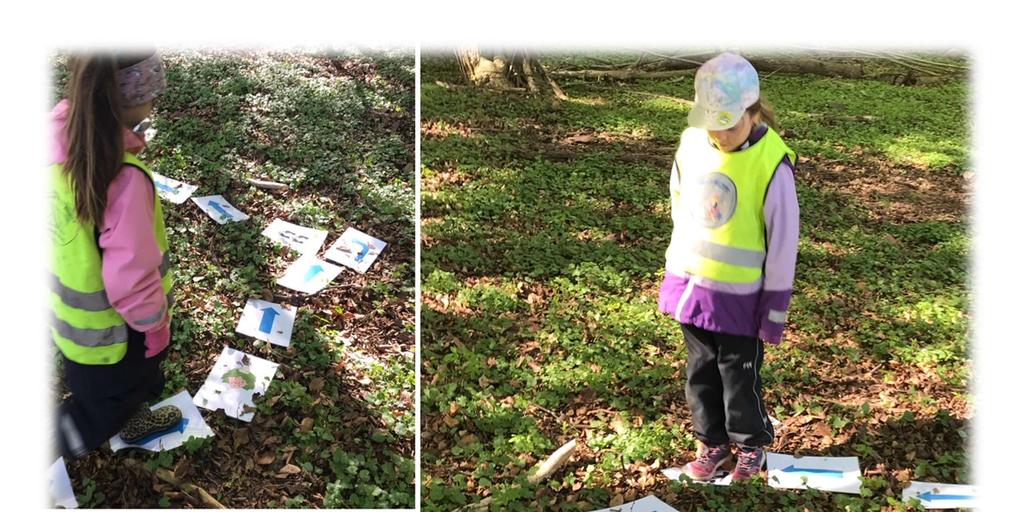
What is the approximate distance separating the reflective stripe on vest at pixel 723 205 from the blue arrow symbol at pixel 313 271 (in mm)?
2229

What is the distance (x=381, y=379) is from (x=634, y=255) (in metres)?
2.02

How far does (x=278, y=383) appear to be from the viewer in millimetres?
3611

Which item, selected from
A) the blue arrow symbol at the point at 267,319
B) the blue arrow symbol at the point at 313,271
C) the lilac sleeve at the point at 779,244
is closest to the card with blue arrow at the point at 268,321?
the blue arrow symbol at the point at 267,319

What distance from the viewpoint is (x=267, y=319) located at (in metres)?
3.99

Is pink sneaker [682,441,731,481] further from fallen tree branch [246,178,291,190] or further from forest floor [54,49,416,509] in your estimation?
fallen tree branch [246,178,291,190]

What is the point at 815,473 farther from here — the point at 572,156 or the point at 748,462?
the point at 572,156

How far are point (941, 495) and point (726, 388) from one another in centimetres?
100

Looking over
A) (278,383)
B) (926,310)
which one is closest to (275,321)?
(278,383)

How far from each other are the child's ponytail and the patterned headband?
0.03 m

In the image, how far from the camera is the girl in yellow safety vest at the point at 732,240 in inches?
105

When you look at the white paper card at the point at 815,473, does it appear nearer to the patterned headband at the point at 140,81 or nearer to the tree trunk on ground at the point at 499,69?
the patterned headband at the point at 140,81

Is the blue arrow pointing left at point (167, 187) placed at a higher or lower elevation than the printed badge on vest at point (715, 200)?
lower

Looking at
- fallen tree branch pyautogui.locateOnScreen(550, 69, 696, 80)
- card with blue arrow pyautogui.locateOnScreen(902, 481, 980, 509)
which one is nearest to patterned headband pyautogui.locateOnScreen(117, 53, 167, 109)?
card with blue arrow pyautogui.locateOnScreen(902, 481, 980, 509)

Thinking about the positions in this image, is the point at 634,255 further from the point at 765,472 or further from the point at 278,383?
the point at 278,383
